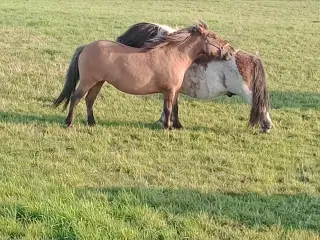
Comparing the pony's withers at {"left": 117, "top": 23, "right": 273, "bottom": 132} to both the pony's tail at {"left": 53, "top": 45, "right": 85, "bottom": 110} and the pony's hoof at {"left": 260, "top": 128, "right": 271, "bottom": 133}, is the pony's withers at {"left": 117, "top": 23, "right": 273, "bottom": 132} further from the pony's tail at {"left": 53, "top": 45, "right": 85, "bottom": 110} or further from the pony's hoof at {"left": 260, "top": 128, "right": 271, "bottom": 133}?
the pony's tail at {"left": 53, "top": 45, "right": 85, "bottom": 110}

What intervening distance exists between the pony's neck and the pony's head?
8 centimetres

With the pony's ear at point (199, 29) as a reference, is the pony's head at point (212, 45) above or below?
below

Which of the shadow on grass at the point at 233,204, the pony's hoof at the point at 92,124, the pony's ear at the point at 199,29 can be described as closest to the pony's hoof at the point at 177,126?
the pony's hoof at the point at 92,124

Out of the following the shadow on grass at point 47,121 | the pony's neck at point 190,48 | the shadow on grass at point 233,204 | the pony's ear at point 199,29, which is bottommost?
the shadow on grass at point 47,121

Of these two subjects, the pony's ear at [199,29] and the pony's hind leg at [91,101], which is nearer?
the pony's ear at [199,29]

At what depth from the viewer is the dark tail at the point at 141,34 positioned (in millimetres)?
8141

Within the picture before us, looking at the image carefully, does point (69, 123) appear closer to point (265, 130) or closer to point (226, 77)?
point (226, 77)

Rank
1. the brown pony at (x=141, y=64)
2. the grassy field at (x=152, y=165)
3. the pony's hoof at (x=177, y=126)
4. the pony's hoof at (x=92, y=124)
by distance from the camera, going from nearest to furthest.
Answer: the grassy field at (x=152, y=165)
the brown pony at (x=141, y=64)
the pony's hoof at (x=92, y=124)
the pony's hoof at (x=177, y=126)

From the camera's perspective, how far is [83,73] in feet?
24.8

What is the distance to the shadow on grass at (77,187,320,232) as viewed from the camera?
4.77 meters

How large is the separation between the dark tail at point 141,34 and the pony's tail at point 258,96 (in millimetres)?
1585

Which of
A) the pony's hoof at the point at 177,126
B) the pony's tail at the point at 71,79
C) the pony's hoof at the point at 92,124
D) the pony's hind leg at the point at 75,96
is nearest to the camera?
the pony's hind leg at the point at 75,96

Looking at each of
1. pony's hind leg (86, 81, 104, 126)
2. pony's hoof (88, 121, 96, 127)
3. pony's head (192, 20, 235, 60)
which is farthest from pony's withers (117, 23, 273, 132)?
pony's hoof (88, 121, 96, 127)

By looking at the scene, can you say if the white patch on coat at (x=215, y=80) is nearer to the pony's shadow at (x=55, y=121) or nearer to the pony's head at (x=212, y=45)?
the pony's head at (x=212, y=45)
